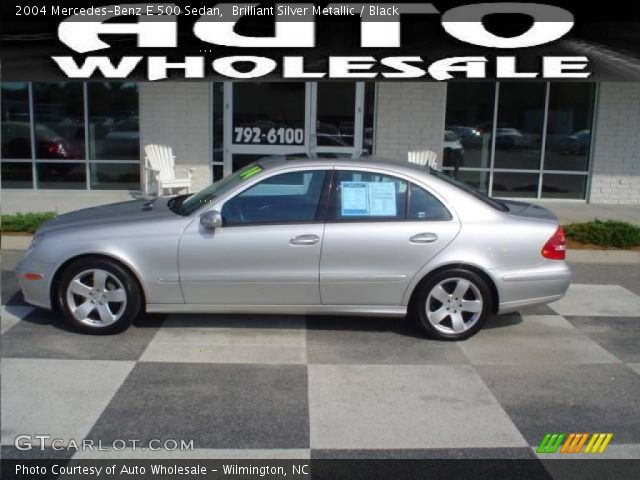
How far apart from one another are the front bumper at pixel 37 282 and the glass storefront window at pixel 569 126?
10800 millimetres

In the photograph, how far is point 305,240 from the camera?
5.60m

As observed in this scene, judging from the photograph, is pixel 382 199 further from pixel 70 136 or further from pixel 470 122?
pixel 70 136

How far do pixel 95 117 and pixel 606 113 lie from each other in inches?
399

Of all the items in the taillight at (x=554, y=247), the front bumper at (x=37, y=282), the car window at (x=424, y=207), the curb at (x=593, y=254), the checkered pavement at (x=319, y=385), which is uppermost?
the car window at (x=424, y=207)

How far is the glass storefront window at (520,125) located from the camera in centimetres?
1343

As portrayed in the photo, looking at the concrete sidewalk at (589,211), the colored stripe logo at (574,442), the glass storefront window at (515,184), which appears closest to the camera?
the colored stripe logo at (574,442)

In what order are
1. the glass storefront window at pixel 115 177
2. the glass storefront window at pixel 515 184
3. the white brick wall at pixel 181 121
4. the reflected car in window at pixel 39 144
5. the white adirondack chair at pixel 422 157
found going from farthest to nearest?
the glass storefront window at pixel 515 184 < the glass storefront window at pixel 115 177 < the reflected car in window at pixel 39 144 < the white brick wall at pixel 181 121 < the white adirondack chair at pixel 422 157

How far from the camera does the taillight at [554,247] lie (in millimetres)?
5754

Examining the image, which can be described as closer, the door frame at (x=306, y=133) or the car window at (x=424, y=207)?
the car window at (x=424, y=207)

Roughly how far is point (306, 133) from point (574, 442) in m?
9.93

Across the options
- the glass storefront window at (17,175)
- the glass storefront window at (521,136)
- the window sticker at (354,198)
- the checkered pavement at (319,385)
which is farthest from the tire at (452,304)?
the glass storefront window at (17,175)

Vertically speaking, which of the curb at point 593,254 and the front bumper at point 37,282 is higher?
the front bumper at point 37,282

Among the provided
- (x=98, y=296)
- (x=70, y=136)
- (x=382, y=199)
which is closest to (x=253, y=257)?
(x=382, y=199)

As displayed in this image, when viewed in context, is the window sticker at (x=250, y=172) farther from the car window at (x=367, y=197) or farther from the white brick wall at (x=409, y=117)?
the white brick wall at (x=409, y=117)
